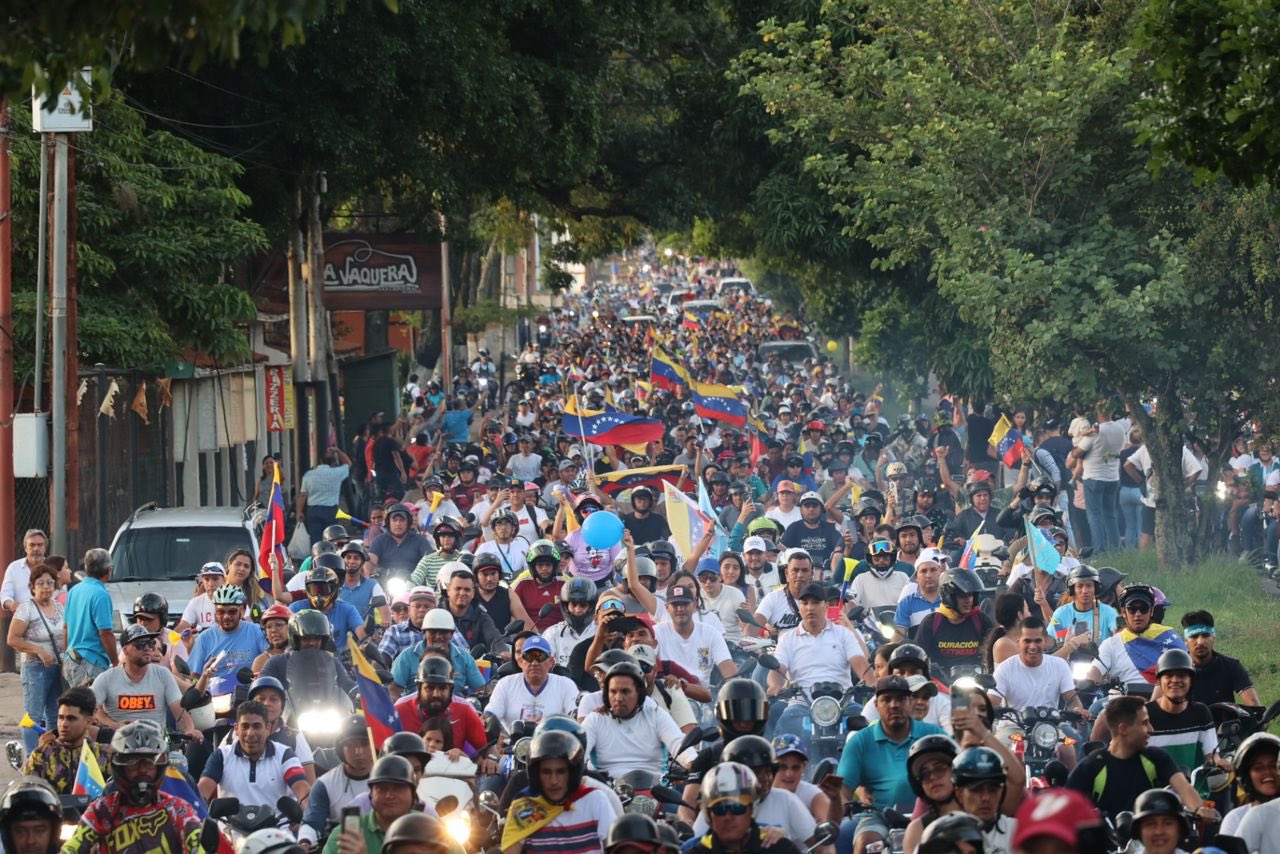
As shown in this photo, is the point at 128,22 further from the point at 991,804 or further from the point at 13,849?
the point at 991,804

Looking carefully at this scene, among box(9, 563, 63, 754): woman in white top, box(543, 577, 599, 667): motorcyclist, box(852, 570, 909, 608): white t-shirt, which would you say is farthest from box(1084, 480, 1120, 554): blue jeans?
box(9, 563, 63, 754): woman in white top

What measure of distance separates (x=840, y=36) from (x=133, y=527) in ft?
50.4

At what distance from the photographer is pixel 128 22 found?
637 centimetres

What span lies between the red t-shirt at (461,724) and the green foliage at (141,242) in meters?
11.4

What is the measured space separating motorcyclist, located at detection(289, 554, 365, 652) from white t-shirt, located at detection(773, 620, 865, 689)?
313 centimetres

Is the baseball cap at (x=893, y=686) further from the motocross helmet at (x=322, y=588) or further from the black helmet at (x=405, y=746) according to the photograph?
the motocross helmet at (x=322, y=588)

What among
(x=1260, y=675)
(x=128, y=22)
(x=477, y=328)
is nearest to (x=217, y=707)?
(x=128, y=22)

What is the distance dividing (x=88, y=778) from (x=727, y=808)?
3828 mm

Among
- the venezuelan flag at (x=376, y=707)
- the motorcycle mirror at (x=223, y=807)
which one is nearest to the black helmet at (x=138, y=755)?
the motorcycle mirror at (x=223, y=807)

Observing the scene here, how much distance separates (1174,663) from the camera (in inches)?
409

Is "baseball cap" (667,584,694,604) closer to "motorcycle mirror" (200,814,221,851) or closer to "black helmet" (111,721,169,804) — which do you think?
"black helmet" (111,721,169,804)

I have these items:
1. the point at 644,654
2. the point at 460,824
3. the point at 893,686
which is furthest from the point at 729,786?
the point at 644,654

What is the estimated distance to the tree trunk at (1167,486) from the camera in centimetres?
2283

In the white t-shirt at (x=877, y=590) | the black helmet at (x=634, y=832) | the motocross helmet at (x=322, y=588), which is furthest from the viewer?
the white t-shirt at (x=877, y=590)
